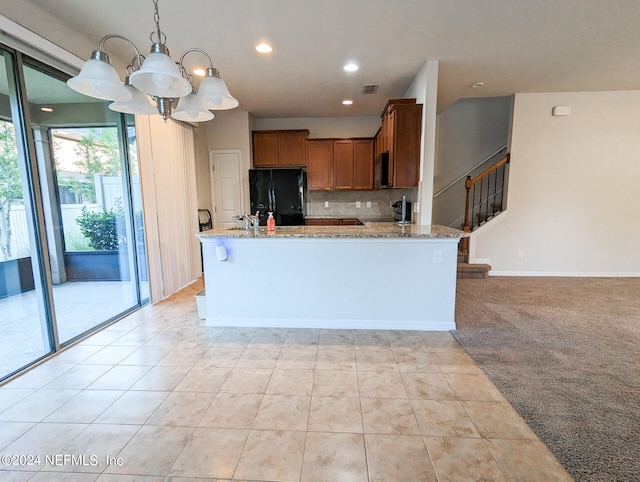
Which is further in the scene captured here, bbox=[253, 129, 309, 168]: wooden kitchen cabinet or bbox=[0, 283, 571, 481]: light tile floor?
bbox=[253, 129, 309, 168]: wooden kitchen cabinet

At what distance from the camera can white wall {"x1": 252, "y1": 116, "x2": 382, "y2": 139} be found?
18.4 ft

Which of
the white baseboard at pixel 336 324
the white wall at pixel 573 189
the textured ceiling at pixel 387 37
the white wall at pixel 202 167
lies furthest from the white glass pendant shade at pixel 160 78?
the white wall at pixel 573 189

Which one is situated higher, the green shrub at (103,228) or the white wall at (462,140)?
the white wall at (462,140)

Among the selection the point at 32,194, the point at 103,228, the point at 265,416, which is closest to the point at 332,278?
the point at 265,416

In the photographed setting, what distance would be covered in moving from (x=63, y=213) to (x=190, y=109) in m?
1.98

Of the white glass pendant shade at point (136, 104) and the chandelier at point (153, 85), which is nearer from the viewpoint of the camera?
the chandelier at point (153, 85)

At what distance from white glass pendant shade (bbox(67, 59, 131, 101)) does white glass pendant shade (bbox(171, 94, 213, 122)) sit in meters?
0.31

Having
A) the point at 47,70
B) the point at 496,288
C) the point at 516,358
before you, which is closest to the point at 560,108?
the point at 496,288

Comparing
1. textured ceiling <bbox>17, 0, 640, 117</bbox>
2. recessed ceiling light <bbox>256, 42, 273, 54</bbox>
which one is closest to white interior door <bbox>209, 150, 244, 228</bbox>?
textured ceiling <bbox>17, 0, 640, 117</bbox>

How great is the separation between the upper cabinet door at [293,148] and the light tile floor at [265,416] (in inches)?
145

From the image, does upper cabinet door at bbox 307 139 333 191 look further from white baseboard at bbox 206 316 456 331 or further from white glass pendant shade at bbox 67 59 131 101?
white glass pendant shade at bbox 67 59 131 101

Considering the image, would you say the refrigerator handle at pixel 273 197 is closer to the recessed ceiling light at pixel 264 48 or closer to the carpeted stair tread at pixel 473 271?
the recessed ceiling light at pixel 264 48

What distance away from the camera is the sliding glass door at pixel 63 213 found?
2.18 metres

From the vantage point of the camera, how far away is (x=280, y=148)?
17.8 feet
